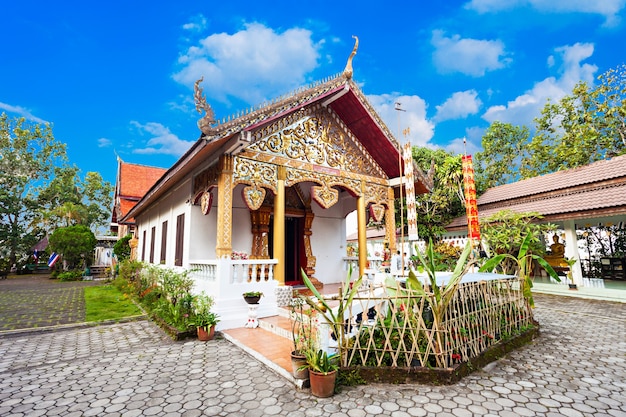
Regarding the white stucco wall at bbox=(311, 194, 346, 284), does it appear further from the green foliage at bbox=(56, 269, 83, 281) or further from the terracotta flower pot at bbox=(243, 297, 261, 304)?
the green foliage at bbox=(56, 269, 83, 281)

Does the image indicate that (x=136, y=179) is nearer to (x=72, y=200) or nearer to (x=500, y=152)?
(x=72, y=200)

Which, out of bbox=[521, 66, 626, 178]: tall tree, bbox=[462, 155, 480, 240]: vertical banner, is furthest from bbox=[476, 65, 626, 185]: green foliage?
bbox=[462, 155, 480, 240]: vertical banner

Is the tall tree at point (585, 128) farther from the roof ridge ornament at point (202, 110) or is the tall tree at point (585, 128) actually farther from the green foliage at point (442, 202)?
the roof ridge ornament at point (202, 110)

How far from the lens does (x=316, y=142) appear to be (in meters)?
8.05

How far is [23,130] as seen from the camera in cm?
2475

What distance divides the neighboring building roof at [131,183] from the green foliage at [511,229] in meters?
16.6

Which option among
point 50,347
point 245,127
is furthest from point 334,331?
point 50,347

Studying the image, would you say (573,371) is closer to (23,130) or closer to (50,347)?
(50,347)

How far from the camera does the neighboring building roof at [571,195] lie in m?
9.87

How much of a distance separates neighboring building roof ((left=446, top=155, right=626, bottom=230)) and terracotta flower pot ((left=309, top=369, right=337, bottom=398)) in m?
10.4

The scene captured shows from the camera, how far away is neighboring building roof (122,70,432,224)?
243 inches

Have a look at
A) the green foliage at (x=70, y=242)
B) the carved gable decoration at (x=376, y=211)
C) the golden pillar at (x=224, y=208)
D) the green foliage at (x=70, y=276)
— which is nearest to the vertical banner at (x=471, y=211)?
the carved gable decoration at (x=376, y=211)

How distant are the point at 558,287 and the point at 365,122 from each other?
9156 millimetres

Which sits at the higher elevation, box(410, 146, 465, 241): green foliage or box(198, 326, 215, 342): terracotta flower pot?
box(410, 146, 465, 241): green foliage
